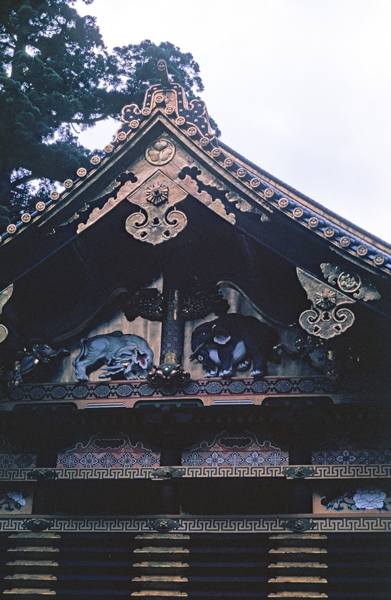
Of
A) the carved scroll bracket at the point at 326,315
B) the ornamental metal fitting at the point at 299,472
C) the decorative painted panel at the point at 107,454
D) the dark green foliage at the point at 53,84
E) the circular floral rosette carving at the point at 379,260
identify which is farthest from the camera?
the dark green foliage at the point at 53,84

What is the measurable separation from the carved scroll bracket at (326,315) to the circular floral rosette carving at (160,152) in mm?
2557

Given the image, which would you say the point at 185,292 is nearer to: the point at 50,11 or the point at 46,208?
the point at 46,208

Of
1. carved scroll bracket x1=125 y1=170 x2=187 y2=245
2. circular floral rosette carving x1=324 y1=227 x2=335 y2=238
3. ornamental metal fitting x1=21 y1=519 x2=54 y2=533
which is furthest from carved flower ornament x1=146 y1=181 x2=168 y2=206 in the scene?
ornamental metal fitting x1=21 y1=519 x2=54 y2=533

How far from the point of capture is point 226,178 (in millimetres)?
9180

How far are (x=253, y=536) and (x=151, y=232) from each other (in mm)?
3814

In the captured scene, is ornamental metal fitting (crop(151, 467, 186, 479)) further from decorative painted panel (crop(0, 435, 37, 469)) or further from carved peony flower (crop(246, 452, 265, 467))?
decorative painted panel (crop(0, 435, 37, 469))

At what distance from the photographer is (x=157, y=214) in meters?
9.56

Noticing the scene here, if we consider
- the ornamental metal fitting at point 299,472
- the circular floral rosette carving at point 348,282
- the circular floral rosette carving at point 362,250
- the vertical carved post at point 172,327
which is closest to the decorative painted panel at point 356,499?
the ornamental metal fitting at point 299,472

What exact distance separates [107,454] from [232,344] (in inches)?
81.6

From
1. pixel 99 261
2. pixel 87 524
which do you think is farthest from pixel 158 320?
pixel 87 524

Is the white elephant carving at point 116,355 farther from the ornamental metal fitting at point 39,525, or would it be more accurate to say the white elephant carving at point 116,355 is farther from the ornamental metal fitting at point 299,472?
the ornamental metal fitting at point 299,472

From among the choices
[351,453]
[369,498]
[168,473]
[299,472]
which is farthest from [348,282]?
[168,473]

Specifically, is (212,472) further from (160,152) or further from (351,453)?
(160,152)

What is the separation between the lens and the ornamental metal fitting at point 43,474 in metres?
9.46
